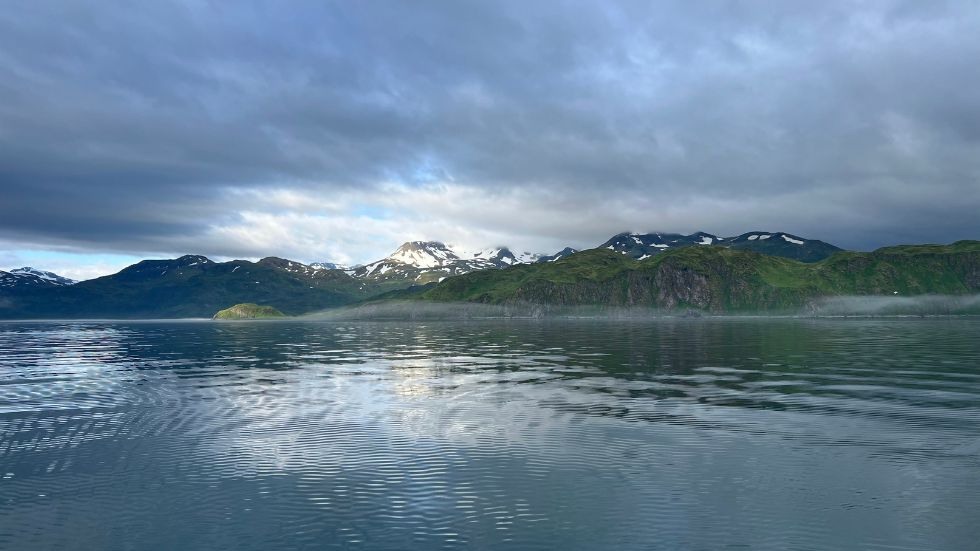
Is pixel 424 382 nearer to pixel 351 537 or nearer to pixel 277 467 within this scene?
pixel 277 467

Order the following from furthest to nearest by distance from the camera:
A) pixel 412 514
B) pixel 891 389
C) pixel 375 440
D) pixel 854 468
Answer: pixel 891 389, pixel 375 440, pixel 854 468, pixel 412 514

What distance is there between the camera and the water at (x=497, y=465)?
2189 cm

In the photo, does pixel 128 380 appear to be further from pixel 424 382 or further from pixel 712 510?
pixel 712 510

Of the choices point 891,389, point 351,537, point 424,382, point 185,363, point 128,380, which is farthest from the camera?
point 185,363

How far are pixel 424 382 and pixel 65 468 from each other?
1445 inches

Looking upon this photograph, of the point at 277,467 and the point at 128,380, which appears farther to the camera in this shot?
the point at 128,380

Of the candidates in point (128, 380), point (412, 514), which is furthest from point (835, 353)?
point (128, 380)

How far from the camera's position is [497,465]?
99.7 feet

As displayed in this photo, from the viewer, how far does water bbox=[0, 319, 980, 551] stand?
21.9 m

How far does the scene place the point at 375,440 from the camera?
36.0 m

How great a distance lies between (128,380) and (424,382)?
34519 mm

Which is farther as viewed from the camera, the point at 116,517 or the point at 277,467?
the point at 277,467

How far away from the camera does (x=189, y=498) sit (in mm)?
25766

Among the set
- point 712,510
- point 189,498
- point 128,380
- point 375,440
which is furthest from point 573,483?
point 128,380
